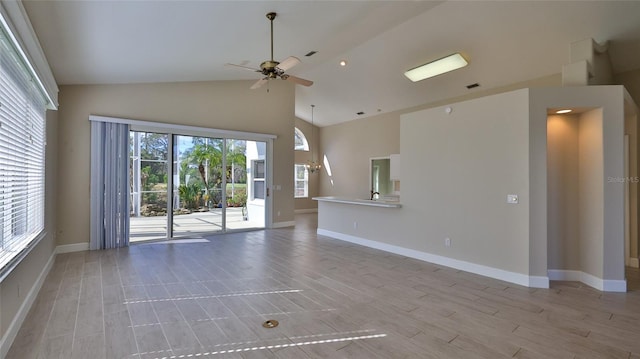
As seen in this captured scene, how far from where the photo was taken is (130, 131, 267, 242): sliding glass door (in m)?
6.29

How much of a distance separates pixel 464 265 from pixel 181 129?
19.7ft

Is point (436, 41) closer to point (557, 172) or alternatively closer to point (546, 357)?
point (557, 172)

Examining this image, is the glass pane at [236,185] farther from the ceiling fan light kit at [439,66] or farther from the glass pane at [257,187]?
the ceiling fan light kit at [439,66]

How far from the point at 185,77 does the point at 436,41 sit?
196 inches

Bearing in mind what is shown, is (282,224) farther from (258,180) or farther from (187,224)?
(187,224)

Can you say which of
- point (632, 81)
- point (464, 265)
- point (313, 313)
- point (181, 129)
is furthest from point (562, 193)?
point (181, 129)

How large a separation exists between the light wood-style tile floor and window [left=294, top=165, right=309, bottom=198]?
7.31 metres

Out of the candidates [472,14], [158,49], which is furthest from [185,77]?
[472,14]

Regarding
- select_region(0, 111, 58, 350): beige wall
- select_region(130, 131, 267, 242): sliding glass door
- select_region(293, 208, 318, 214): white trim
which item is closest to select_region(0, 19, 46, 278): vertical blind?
select_region(0, 111, 58, 350): beige wall

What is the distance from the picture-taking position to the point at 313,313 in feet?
9.98

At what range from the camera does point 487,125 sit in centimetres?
421

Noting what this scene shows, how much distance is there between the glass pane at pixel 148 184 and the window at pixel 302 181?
6065mm

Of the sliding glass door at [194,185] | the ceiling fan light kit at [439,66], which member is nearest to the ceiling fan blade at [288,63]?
the ceiling fan light kit at [439,66]

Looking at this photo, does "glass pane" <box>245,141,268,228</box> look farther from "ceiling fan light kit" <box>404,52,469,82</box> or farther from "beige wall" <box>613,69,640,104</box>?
"beige wall" <box>613,69,640,104</box>
